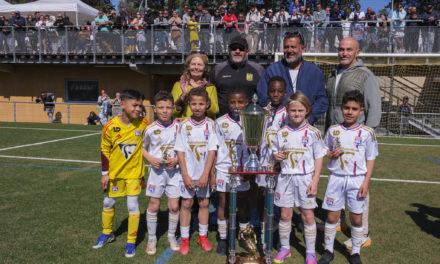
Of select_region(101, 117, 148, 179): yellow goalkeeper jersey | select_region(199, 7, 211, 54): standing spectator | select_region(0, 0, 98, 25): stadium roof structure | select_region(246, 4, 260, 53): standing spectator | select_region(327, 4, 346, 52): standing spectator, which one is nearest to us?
select_region(101, 117, 148, 179): yellow goalkeeper jersey

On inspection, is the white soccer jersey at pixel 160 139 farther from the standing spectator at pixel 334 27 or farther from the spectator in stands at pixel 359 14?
the spectator in stands at pixel 359 14

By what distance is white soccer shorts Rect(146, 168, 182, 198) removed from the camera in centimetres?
362

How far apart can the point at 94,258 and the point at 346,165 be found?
8.79ft

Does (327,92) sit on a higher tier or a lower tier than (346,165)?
higher

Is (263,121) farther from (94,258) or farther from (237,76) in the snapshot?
(94,258)

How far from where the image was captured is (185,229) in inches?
145

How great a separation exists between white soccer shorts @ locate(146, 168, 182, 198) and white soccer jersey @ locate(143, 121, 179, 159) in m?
0.17

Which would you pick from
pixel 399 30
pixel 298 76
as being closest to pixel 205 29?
pixel 399 30

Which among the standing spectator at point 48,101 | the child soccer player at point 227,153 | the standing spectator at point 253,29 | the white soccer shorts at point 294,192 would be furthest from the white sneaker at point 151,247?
the standing spectator at point 48,101

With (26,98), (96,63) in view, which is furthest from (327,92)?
(26,98)

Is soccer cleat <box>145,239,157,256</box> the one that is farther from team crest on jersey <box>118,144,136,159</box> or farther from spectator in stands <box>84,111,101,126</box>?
spectator in stands <box>84,111,101,126</box>

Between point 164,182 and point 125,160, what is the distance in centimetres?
48

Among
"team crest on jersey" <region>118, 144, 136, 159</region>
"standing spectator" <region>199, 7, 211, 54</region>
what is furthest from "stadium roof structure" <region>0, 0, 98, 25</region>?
"team crest on jersey" <region>118, 144, 136, 159</region>

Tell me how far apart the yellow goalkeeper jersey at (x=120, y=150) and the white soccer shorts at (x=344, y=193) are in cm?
199
